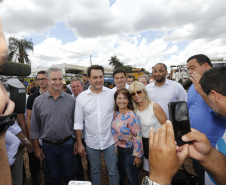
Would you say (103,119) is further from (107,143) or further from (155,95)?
(155,95)

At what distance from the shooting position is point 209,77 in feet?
4.35

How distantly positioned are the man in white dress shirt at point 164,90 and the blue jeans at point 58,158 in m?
2.25

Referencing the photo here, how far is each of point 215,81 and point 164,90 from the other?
2169mm

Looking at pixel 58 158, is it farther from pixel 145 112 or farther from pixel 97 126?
pixel 145 112

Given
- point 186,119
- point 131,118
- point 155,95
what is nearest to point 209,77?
point 186,119

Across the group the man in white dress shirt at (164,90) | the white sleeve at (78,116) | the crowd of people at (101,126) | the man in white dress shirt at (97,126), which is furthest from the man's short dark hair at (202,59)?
the white sleeve at (78,116)

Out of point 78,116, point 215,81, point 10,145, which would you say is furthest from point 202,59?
point 10,145

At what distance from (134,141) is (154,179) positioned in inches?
57.5

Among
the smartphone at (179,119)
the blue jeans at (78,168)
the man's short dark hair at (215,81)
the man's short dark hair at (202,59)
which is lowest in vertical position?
the blue jeans at (78,168)

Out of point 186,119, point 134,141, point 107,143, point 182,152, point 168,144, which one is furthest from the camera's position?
point 107,143

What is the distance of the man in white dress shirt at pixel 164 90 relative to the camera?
10.9 feet

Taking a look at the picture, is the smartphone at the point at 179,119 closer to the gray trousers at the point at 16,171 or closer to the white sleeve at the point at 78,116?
the white sleeve at the point at 78,116

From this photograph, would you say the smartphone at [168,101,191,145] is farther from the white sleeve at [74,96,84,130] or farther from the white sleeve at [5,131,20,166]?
the white sleeve at [5,131,20,166]

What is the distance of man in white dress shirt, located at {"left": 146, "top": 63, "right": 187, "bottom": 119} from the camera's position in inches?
130
